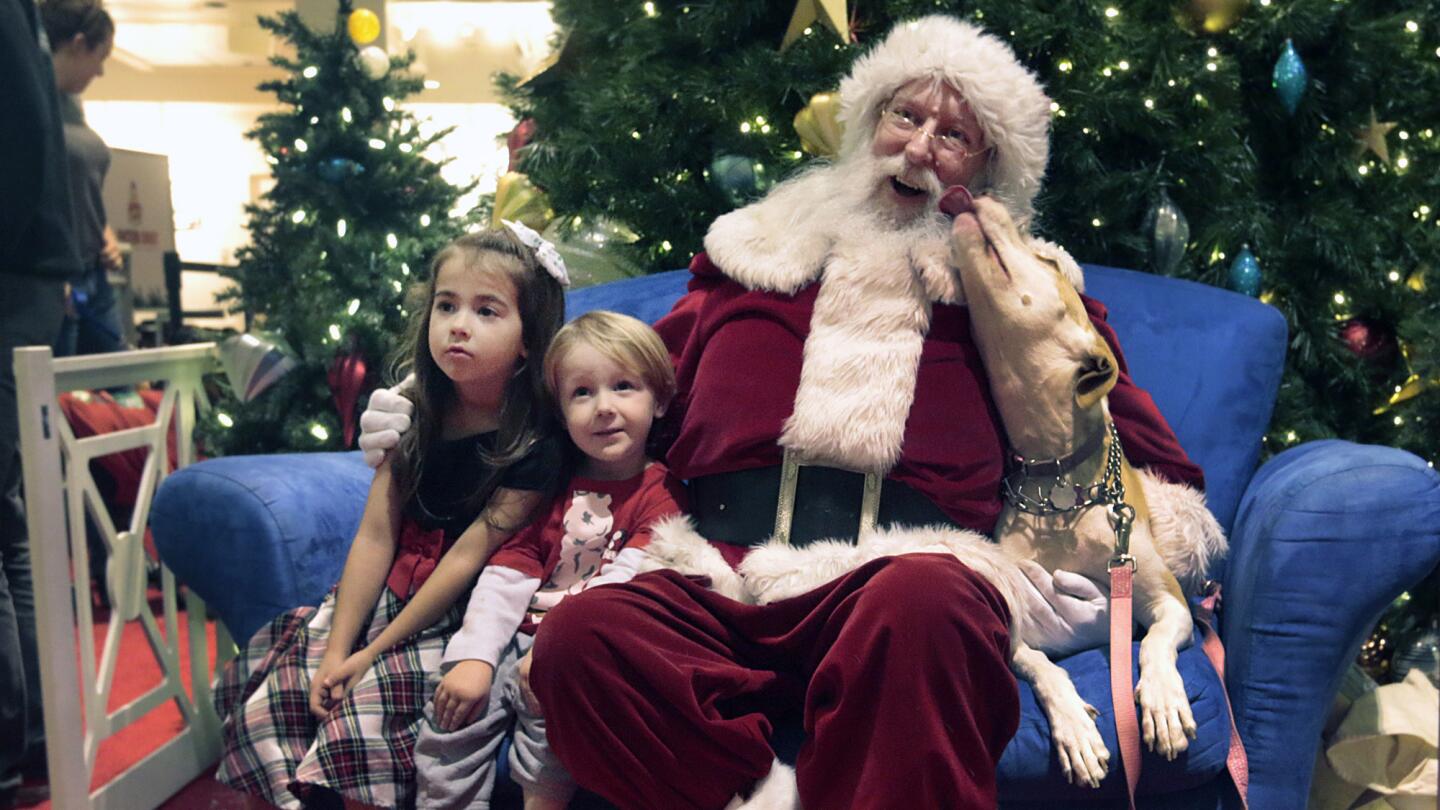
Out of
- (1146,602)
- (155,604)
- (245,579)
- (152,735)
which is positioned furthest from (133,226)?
(1146,602)

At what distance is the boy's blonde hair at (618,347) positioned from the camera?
6.33ft

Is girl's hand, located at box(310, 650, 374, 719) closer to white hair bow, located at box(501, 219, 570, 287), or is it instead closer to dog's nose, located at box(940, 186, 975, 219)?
white hair bow, located at box(501, 219, 570, 287)

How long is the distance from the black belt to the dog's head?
0.22 meters

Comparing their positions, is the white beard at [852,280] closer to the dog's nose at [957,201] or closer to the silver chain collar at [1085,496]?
the dog's nose at [957,201]

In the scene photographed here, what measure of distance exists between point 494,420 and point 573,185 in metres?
0.99

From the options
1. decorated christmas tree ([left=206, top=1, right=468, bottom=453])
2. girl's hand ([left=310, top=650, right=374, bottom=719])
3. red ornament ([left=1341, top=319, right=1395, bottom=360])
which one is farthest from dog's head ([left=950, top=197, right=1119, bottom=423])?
decorated christmas tree ([left=206, top=1, right=468, bottom=453])

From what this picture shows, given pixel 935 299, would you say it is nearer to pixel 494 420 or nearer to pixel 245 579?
pixel 494 420

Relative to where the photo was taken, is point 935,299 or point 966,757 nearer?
point 966,757

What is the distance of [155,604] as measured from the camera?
13.6 feet

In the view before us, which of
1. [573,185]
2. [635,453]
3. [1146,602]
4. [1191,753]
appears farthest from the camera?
[573,185]

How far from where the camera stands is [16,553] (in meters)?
2.52

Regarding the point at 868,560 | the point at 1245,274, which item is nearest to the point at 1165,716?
the point at 868,560

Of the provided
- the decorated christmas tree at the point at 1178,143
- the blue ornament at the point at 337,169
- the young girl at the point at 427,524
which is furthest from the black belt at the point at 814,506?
the blue ornament at the point at 337,169

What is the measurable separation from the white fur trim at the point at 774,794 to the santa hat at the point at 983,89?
1.06 meters
